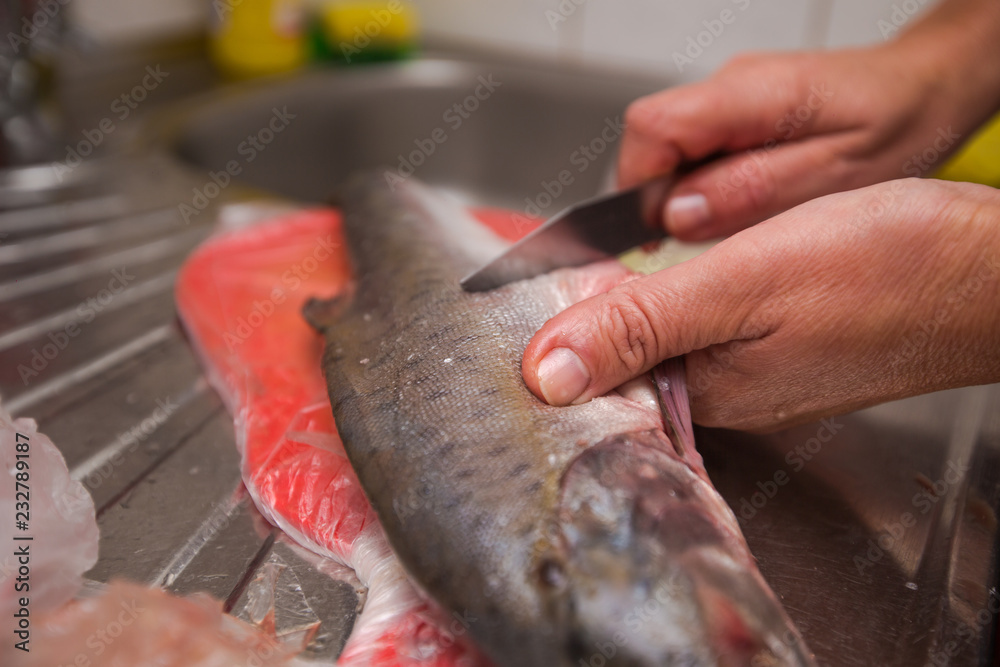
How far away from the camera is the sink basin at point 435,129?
1.92 m

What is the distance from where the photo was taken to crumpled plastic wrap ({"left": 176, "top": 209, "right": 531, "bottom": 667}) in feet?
2.09

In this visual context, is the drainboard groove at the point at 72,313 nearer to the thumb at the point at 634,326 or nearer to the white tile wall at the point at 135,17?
the thumb at the point at 634,326

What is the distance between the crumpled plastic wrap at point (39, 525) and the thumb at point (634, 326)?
0.49m

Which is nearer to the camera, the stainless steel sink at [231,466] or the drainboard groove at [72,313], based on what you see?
the stainless steel sink at [231,466]

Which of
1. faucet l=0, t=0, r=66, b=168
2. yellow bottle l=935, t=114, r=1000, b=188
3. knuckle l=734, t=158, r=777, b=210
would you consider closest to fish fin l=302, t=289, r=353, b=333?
knuckle l=734, t=158, r=777, b=210

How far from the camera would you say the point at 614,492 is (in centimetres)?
57

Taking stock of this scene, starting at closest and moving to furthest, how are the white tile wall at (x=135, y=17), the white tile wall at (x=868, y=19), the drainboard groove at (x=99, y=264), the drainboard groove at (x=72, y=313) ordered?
the drainboard groove at (x=72, y=313) → the drainboard groove at (x=99, y=264) → the white tile wall at (x=868, y=19) → the white tile wall at (x=135, y=17)

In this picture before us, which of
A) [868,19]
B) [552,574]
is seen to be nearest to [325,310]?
[552,574]

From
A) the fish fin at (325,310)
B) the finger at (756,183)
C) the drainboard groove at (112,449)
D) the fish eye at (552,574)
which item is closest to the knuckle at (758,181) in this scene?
the finger at (756,183)

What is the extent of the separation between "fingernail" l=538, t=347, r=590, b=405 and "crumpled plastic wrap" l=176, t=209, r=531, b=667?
23cm

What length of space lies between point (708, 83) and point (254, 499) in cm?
94

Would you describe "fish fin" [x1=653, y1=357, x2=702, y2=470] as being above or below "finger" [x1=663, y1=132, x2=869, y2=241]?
below

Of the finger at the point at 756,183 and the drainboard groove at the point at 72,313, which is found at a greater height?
the finger at the point at 756,183

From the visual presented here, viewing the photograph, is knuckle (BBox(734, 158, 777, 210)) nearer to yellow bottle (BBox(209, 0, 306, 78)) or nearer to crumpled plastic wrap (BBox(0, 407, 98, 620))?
crumpled plastic wrap (BBox(0, 407, 98, 620))
